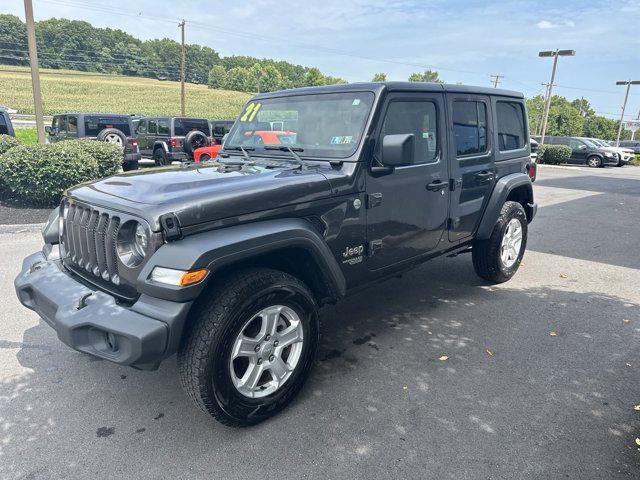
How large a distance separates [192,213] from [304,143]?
1.38 m

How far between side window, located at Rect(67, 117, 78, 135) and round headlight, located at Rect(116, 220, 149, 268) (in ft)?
45.8

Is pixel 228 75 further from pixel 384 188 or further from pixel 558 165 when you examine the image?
pixel 384 188

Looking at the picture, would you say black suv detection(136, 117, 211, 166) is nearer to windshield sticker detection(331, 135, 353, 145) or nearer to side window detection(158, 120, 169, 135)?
side window detection(158, 120, 169, 135)

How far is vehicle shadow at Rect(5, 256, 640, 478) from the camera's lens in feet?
7.97

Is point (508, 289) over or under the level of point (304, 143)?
under

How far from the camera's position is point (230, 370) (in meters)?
2.53

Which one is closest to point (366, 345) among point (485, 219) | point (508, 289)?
point (485, 219)

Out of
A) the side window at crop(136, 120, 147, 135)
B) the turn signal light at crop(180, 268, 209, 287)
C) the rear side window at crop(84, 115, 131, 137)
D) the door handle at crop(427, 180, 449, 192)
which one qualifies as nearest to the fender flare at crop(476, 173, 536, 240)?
the door handle at crop(427, 180, 449, 192)

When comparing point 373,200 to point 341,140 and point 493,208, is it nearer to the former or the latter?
point 341,140

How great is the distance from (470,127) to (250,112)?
6.74 ft

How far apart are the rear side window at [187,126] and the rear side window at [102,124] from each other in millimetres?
1490

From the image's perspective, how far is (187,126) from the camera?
15414 millimetres

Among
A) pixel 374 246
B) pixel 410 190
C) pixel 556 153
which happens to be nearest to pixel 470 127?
pixel 410 190

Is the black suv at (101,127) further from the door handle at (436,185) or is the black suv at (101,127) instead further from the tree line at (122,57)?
the tree line at (122,57)
